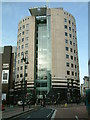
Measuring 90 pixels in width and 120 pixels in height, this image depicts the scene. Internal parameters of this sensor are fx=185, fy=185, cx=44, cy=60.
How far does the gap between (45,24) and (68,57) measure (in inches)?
787

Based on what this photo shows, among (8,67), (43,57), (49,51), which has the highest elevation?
(49,51)

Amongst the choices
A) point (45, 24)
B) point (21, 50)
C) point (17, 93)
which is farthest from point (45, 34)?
point (17, 93)

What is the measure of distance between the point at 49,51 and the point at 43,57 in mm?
4148

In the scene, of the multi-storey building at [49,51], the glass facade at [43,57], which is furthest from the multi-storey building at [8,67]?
the glass facade at [43,57]

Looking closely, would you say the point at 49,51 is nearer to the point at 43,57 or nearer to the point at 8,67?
the point at 43,57

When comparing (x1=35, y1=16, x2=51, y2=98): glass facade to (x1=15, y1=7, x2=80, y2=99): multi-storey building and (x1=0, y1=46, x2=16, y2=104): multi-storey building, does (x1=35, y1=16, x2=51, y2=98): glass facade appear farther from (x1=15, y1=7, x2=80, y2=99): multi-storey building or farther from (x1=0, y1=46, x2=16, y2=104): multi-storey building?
(x1=0, y1=46, x2=16, y2=104): multi-storey building

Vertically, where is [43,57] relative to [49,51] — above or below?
below

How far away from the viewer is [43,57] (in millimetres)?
80000

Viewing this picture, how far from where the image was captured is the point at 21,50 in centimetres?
8319

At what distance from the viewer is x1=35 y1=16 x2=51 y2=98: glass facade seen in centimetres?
7481

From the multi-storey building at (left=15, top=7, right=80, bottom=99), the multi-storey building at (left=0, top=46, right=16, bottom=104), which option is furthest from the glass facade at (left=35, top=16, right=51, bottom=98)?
the multi-storey building at (left=0, top=46, right=16, bottom=104)

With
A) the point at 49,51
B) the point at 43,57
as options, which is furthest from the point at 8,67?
the point at 49,51

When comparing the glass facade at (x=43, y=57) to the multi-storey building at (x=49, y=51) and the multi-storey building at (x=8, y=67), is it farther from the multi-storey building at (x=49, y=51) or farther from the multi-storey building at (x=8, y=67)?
the multi-storey building at (x=8, y=67)

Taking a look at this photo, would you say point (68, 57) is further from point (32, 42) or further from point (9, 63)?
point (9, 63)
